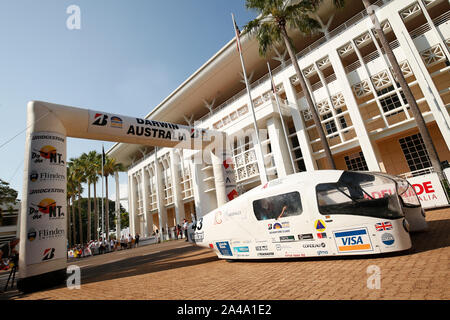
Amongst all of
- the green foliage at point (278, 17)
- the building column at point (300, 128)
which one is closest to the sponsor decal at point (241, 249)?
the building column at point (300, 128)

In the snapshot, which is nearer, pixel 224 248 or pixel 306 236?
pixel 306 236

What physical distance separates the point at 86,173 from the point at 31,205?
32.6 metres

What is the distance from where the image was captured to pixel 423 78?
1423cm

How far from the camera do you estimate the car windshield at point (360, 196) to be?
4.58m

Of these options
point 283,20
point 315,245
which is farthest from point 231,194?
point 283,20

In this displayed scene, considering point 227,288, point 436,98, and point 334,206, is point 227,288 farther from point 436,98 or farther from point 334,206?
point 436,98

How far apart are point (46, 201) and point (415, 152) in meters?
23.6

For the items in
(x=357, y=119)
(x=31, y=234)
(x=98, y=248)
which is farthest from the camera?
(x=98, y=248)

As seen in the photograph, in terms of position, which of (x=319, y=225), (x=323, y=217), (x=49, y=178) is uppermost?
(x=49, y=178)

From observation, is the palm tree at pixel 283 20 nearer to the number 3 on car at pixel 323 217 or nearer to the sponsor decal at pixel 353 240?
the number 3 on car at pixel 323 217

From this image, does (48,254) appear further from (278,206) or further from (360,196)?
(360,196)

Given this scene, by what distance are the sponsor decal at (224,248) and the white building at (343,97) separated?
1361 centimetres

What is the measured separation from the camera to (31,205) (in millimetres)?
7062
